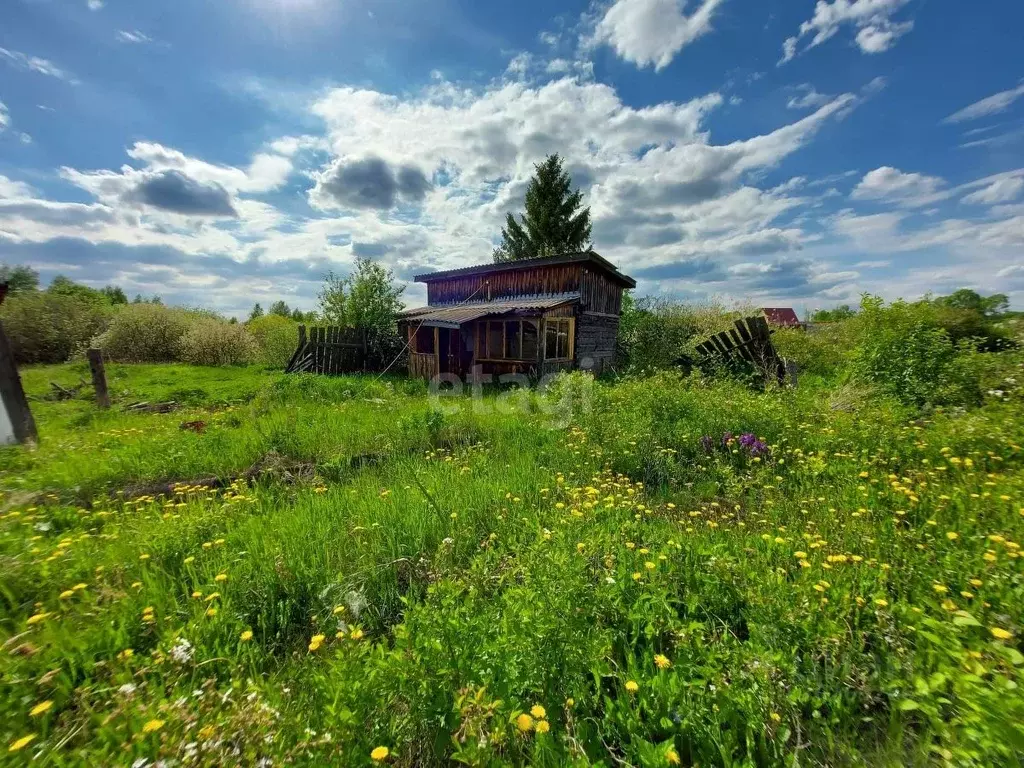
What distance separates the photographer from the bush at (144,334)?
21.3 metres

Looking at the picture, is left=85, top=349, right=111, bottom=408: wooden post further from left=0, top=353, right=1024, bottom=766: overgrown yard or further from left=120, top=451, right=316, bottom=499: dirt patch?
left=120, top=451, right=316, bottom=499: dirt patch

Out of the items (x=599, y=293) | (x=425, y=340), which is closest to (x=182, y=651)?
(x=599, y=293)

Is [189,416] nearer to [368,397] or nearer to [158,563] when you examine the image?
[368,397]

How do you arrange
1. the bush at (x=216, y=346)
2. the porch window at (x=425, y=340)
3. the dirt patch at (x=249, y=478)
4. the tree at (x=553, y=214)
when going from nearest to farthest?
the dirt patch at (x=249, y=478) → the porch window at (x=425, y=340) → the bush at (x=216, y=346) → the tree at (x=553, y=214)

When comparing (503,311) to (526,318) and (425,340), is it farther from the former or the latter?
(425,340)

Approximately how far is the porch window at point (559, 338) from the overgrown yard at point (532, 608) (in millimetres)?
10927

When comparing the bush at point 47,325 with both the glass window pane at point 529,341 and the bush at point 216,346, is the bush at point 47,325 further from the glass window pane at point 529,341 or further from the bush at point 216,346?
the glass window pane at point 529,341

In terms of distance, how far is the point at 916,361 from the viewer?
758 cm

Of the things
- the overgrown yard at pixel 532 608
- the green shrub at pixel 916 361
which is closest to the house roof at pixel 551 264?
the green shrub at pixel 916 361

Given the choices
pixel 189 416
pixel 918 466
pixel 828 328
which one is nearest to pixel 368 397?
pixel 189 416

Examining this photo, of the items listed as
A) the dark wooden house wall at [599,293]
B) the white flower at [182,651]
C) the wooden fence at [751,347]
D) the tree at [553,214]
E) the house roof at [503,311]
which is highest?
the tree at [553,214]

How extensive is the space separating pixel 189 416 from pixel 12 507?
515 centimetres

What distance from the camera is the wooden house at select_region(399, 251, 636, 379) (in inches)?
619

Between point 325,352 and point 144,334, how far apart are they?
1270 cm
